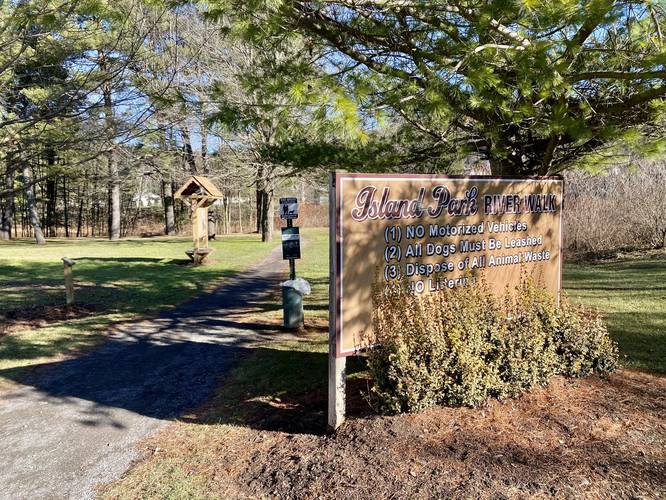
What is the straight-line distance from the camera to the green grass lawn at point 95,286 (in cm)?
769

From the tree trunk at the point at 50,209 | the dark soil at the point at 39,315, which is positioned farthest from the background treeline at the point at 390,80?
the tree trunk at the point at 50,209

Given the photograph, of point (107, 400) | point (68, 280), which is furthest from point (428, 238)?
point (68, 280)

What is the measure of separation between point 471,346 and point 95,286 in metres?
11.8

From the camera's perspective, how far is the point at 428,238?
454 centimetres

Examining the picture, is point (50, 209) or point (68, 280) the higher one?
point (50, 209)

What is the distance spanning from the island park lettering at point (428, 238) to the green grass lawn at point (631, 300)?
4.94ft

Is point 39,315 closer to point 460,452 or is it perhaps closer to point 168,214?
point 460,452

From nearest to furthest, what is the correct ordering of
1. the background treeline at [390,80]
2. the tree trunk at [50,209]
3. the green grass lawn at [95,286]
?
the background treeline at [390,80]
the green grass lawn at [95,286]
the tree trunk at [50,209]

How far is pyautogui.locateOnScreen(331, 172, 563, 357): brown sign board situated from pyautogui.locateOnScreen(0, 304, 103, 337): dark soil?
282 inches

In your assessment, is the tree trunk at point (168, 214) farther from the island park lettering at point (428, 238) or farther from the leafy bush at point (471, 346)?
the leafy bush at point (471, 346)

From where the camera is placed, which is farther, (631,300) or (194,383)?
(631,300)

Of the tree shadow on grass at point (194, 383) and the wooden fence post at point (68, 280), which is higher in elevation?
the wooden fence post at point (68, 280)

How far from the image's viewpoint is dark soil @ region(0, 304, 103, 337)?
8734mm

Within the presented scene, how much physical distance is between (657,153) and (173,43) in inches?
277
